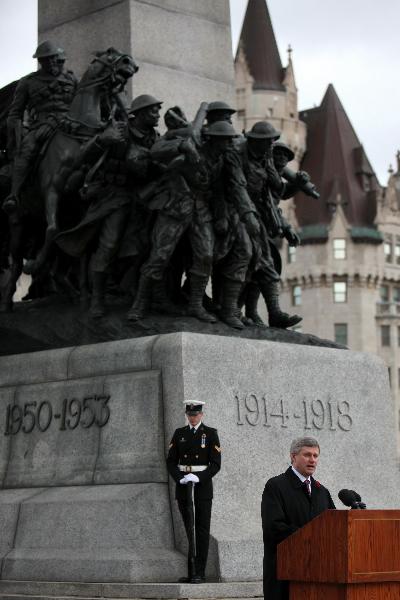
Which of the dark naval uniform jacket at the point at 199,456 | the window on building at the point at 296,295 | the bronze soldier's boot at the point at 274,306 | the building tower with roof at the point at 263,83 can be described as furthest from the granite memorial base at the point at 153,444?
the building tower with roof at the point at 263,83

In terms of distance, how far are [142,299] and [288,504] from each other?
5940 millimetres

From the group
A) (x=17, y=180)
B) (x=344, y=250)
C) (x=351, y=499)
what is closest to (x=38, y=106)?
(x=17, y=180)

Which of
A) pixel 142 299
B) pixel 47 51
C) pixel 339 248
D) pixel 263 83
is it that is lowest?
Result: pixel 142 299

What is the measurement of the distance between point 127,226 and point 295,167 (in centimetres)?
7685

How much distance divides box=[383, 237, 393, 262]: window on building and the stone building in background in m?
0.07

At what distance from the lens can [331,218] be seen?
91250mm

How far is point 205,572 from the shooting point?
1214 centimetres

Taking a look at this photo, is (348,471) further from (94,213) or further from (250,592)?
(94,213)

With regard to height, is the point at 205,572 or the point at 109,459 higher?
the point at 109,459

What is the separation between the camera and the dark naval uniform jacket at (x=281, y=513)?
27.7 feet

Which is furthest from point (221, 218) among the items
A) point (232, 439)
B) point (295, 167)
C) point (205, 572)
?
point (295, 167)

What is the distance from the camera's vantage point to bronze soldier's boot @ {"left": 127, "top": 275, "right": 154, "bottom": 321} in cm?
1419

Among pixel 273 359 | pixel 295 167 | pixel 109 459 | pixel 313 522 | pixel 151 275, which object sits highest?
pixel 295 167

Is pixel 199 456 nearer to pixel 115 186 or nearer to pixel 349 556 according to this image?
pixel 115 186
